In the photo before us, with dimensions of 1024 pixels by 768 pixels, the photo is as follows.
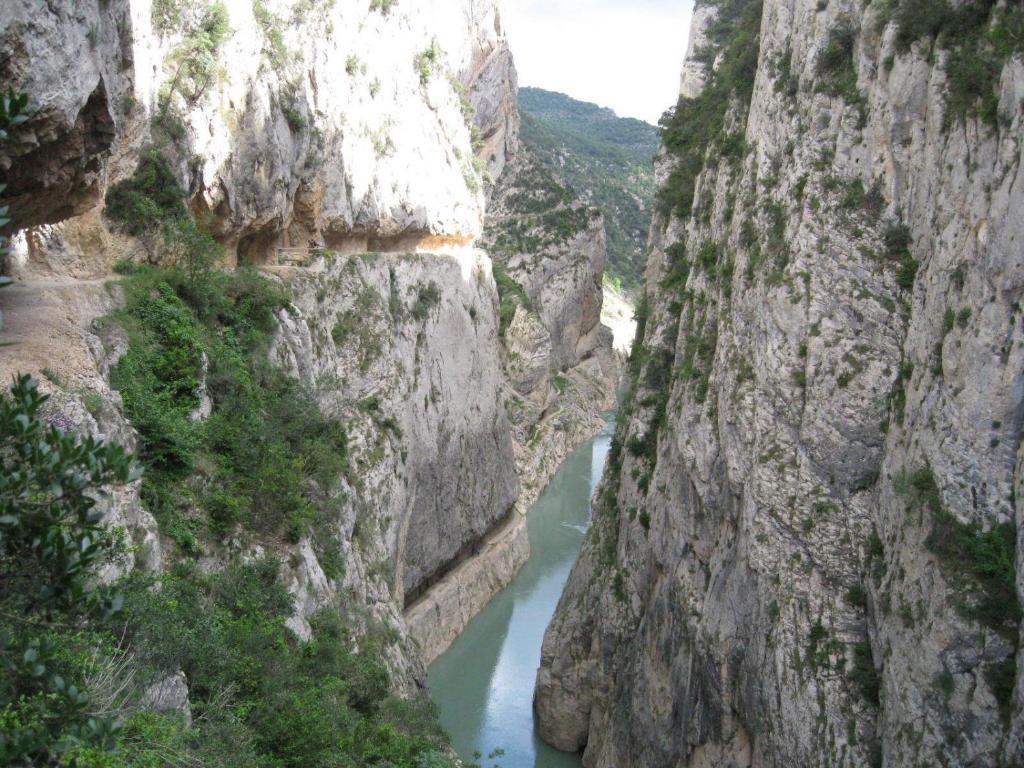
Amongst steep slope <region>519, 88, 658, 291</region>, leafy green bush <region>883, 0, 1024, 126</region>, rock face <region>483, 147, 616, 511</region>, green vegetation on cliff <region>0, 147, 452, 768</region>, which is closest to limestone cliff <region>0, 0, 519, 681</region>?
green vegetation on cliff <region>0, 147, 452, 768</region>

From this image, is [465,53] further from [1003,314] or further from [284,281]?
[1003,314]

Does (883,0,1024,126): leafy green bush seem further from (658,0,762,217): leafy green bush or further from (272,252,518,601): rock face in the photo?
(272,252,518,601): rock face

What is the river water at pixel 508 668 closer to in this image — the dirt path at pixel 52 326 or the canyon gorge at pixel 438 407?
the canyon gorge at pixel 438 407

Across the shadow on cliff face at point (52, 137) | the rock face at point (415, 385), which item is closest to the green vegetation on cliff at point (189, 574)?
the shadow on cliff face at point (52, 137)

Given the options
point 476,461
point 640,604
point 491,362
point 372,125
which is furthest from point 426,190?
point 640,604

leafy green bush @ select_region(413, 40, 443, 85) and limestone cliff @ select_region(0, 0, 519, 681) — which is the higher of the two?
leafy green bush @ select_region(413, 40, 443, 85)

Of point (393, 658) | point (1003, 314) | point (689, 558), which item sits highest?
point (1003, 314)

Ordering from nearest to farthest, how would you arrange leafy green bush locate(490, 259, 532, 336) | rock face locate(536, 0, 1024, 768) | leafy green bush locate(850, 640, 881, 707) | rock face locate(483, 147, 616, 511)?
1. rock face locate(536, 0, 1024, 768)
2. leafy green bush locate(850, 640, 881, 707)
3. rock face locate(483, 147, 616, 511)
4. leafy green bush locate(490, 259, 532, 336)
